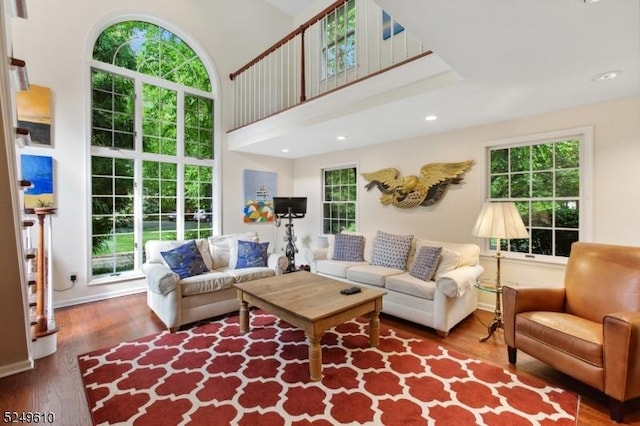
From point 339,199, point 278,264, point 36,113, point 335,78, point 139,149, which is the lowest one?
point 278,264

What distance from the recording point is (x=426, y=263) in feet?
10.9

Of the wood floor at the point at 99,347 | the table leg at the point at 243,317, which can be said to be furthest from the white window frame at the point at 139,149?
the table leg at the point at 243,317

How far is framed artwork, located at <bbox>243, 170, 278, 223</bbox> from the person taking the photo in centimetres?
563

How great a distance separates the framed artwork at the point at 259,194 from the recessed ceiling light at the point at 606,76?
479 cm

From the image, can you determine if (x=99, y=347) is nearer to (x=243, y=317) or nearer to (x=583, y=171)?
(x=243, y=317)

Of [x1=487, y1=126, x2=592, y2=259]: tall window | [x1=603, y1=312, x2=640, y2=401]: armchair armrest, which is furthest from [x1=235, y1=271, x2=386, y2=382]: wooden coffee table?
[x1=487, y1=126, x2=592, y2=259]: tall window

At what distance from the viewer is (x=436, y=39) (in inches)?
75.0

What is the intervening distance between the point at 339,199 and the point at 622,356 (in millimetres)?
4266

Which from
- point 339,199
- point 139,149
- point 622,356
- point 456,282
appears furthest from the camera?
point 339,199

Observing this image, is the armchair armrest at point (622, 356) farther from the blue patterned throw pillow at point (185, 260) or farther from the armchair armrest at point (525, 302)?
the blue patterned throw pillow at point (185, 260)

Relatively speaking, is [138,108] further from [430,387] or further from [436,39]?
[430,387]

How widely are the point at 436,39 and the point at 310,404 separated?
8.13 ft

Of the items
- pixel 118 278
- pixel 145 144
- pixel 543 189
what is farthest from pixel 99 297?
pixel 543 189

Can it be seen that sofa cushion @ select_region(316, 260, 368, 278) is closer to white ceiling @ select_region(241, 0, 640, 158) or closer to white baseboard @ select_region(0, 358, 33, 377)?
white ceiling @ select_region(241, 0, 640, 158)
